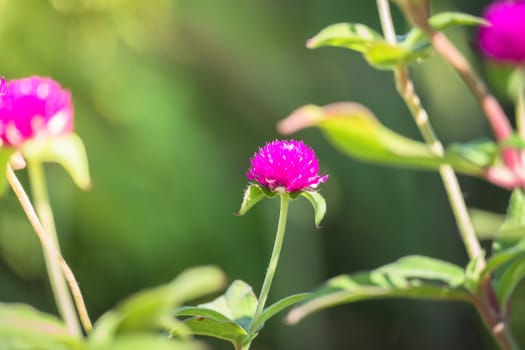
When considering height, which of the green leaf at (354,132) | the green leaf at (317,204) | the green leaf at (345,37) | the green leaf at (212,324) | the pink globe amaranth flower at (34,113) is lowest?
the green leaf at (212,324)

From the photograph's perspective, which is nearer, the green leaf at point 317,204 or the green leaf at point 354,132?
the green leaf at point 354,132

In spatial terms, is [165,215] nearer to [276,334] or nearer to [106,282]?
[106,282]

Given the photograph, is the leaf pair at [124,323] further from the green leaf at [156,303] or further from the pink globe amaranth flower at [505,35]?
the pink globe amaranth flower at [505,35]

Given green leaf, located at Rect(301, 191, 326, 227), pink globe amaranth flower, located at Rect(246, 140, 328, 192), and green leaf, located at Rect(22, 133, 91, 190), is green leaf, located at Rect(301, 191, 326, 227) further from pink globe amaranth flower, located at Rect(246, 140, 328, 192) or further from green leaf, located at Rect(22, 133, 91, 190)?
green leaf, located at Rect(22, 133, 91, 190)

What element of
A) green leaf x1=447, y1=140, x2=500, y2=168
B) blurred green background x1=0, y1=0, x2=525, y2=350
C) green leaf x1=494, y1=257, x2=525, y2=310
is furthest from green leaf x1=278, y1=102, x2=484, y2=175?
blurred green background x1=0, y1=0, x2=525, y2=350

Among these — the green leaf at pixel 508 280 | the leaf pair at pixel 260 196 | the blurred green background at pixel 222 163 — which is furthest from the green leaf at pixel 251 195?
the blurred green background at pixel 222 163

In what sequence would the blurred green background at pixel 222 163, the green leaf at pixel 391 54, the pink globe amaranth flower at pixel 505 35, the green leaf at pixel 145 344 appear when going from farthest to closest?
the blurred green background at pixel 222 163 → the pink globe amaranth flower at pixel 505 35 → the green leaf at pixel 391 54 → the green leaf at pixel 145 344

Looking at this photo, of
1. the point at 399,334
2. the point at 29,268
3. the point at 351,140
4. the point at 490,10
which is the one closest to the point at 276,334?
the point at 399,334

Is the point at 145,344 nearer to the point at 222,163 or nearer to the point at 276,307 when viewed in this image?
the point at 276,307
